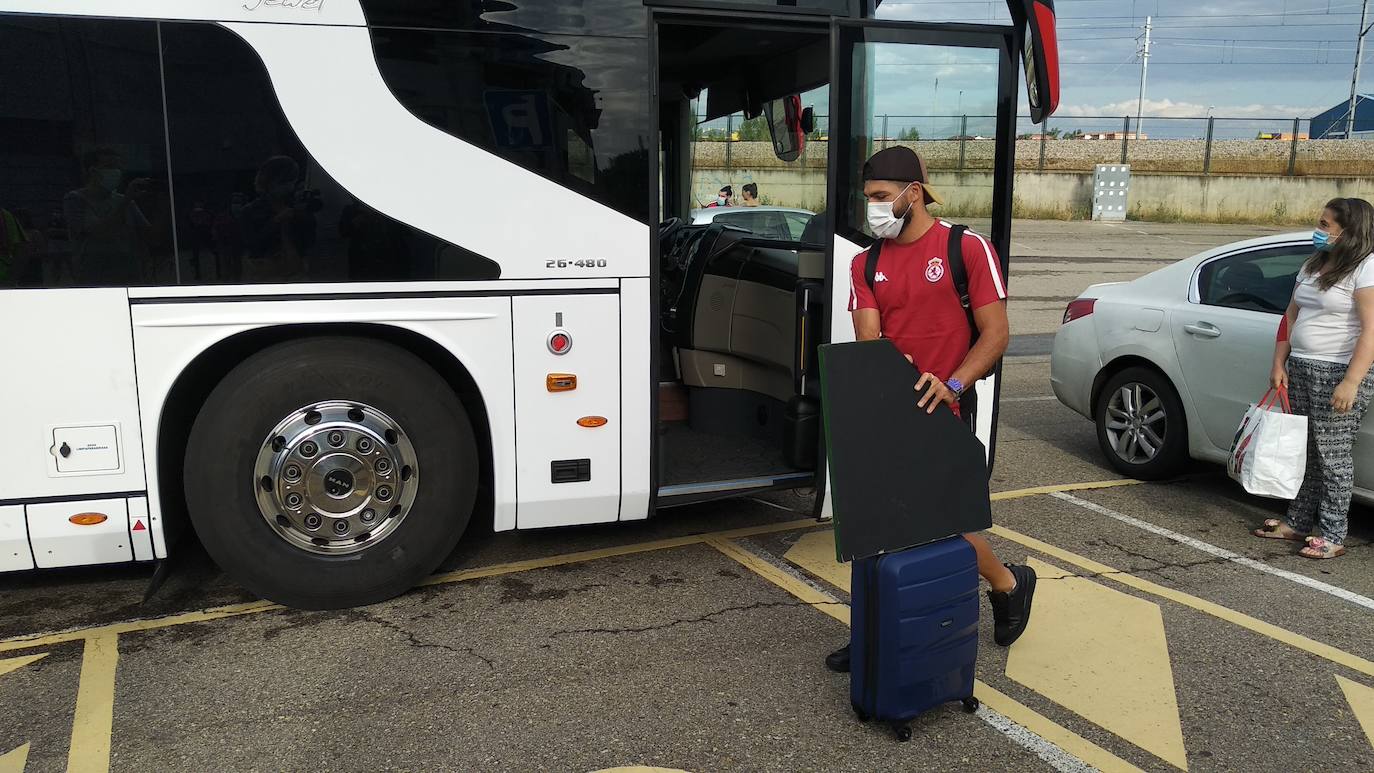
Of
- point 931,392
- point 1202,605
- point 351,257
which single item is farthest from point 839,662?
point 351,257

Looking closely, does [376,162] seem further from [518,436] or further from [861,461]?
[861,461]

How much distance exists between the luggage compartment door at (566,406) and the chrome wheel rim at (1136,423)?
3.63 meters

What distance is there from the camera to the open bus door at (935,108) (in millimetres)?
4703

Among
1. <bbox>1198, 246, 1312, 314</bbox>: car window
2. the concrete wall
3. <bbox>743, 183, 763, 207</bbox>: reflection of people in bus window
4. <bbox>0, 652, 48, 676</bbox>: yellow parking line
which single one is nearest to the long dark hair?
<bbox>1198, 246, 1312, 314</bbox>: car window

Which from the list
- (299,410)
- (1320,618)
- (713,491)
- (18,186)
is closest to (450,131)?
(299,410)

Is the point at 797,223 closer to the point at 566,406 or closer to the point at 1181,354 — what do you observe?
the point at 566,406

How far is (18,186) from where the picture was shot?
3736mm

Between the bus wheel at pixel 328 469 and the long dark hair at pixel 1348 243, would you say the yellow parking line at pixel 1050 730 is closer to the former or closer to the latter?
the bus wheel at pixel 328 469

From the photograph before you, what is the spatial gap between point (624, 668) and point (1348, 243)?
390cm

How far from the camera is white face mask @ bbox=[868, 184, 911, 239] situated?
3.52 m

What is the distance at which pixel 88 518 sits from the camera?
3.98 metres

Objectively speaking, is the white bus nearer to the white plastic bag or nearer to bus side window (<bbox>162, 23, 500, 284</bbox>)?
bus side window (<bbox>162, 23, 500, 284</bbox>)

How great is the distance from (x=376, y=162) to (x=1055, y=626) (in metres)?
3.33

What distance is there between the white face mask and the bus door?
120 centimetres
